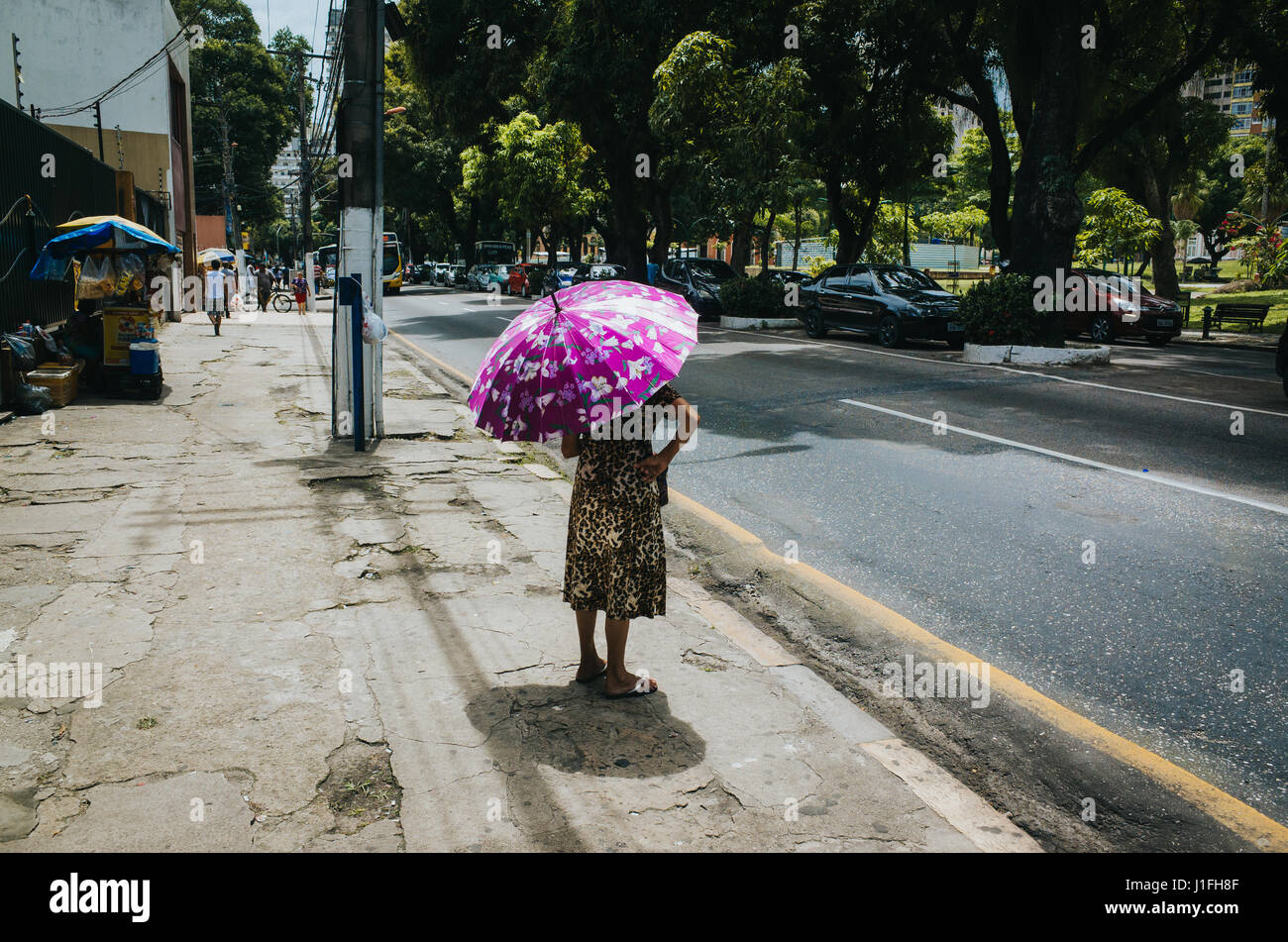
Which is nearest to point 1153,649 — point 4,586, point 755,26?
point 4,586

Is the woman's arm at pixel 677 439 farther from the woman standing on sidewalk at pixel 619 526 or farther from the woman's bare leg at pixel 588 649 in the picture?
the woman's bare leg at pixel 588 649

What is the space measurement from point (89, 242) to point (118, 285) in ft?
2.56

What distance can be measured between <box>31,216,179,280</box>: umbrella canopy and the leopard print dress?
10.5m

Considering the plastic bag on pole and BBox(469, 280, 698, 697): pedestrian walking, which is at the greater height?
the plastic bag on pole

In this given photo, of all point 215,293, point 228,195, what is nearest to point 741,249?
point 215,293

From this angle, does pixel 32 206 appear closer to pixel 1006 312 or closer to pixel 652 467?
pixel 652 467

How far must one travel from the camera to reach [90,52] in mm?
28344

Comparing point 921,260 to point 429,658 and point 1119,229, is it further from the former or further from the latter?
point 429,658

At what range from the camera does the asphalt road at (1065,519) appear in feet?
14.1

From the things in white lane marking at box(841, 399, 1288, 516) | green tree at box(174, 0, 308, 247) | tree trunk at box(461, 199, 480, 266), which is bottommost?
white lane marking at box(841, 399, 1288, 516)

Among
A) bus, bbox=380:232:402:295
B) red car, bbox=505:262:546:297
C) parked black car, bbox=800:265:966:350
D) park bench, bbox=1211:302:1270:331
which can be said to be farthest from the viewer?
red car, bbox=505:262:546:297

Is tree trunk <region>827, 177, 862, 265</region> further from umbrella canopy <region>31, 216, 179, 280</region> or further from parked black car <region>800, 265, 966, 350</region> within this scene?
umbrella canopy <region>31, 216, 179, 280</region>

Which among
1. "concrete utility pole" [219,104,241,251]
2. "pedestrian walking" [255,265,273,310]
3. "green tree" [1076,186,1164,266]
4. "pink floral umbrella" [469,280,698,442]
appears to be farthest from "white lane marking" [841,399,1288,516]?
"concrete utility pole" [219,104,241,251]

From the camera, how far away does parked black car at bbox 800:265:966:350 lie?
19.2 metres
